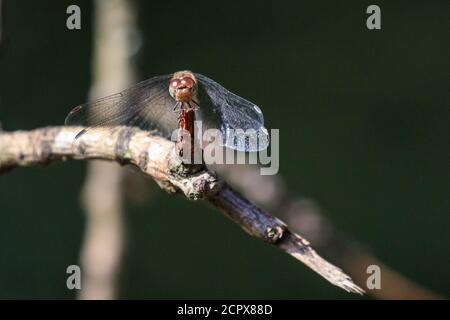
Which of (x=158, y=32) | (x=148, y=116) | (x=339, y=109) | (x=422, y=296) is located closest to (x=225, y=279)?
(x=339, y=109)

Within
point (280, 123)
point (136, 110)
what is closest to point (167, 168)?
point (136, 110)

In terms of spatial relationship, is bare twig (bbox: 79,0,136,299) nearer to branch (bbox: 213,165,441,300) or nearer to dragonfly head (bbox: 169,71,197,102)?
branch (bbox: 213,165,441,300)

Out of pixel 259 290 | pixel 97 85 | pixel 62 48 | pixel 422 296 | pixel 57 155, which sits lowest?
pixel 259 290

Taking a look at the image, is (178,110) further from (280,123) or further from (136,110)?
(280,123)

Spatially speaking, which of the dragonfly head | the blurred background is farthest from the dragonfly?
the blurred background

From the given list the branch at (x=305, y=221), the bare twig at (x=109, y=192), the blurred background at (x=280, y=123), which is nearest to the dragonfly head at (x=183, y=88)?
the branch at (x=305, y=221)
